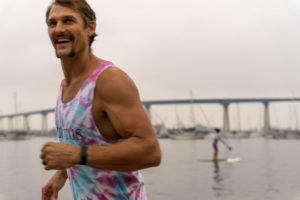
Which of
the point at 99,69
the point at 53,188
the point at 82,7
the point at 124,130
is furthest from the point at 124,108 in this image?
the point at 53,188

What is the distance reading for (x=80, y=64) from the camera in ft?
6.40

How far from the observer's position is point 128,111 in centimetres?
172

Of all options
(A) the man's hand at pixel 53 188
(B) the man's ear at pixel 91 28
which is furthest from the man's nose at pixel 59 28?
(A) the man's hand at pixel 53 188

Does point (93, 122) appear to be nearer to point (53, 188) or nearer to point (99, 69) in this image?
point (99, 69)

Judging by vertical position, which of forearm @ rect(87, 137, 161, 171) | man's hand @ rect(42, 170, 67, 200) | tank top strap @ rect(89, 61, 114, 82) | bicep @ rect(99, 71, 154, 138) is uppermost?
tank top strap @ rect(89, 61, 114, 82)

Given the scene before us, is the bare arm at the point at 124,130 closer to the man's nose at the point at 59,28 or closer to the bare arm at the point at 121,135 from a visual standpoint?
the bare arm at the point at 121,135

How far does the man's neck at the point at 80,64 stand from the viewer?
1926 mm

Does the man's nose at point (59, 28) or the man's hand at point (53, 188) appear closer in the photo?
the man's nose at point (59, 28)

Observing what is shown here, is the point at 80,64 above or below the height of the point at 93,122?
above

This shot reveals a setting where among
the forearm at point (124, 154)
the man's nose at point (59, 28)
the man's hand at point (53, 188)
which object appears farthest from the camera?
the man's hand at point (53, 188)

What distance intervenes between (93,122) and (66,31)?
0.39 m

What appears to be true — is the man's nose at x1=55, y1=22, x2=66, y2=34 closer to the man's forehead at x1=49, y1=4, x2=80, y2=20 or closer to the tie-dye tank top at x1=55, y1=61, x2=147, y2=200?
the man's forehead at x1=49, y1=4, x2=80, y2=20

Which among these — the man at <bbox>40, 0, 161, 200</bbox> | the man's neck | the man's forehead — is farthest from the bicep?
the man's forehead

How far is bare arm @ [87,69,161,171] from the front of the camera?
1.67 meters
